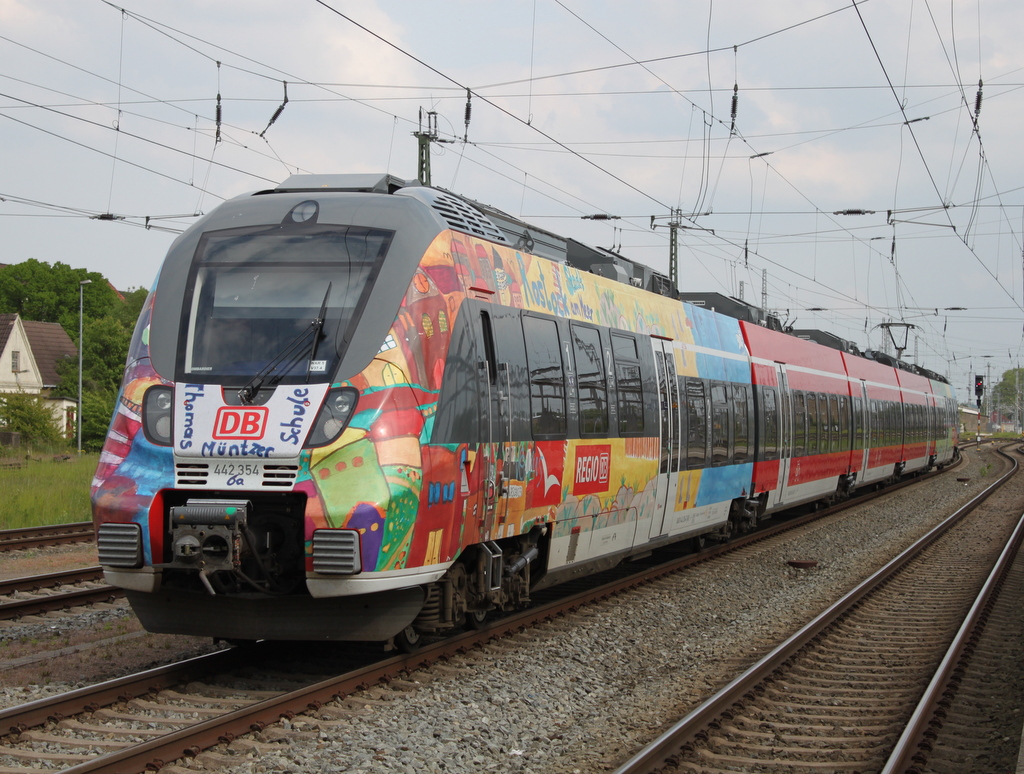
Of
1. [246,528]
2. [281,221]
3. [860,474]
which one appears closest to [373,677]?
[246,528]

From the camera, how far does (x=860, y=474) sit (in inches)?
1017

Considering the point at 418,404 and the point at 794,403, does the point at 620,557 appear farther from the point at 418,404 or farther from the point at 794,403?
the point at 794,403

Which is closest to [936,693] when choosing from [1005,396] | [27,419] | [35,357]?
[27,419]

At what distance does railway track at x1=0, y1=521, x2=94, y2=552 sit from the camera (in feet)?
46.5

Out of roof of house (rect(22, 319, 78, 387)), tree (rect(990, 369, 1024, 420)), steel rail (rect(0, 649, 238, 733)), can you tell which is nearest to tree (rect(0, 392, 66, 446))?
roof of house (rect(22, 319, 78, 387))

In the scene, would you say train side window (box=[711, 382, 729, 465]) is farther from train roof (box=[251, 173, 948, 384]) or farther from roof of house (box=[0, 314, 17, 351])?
roof of house (box=[0, 314, 17, 351])

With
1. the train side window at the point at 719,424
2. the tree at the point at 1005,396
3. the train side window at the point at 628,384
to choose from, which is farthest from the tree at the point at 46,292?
the tree at the point at 1005,396

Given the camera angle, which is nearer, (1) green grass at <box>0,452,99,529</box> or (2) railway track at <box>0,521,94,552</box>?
(2) railway track at <box>0,521,94,552</box>

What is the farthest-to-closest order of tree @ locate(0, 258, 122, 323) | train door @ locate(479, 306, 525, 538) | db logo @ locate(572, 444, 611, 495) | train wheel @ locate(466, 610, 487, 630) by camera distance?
tree @ locate(0, 258, 122, 323), db logo @ locate(572, 444, 611, 495), train wheel @ locate(466, 610, 487, 630), train door @ locate(479, 306, 525, 538)

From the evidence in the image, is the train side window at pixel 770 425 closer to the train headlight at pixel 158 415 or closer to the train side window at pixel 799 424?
the train side window at pixel 799 424

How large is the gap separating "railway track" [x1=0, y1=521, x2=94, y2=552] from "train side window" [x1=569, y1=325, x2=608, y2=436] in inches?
345

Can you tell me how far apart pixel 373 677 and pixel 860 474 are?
21.1m

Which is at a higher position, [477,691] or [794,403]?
[794,403]

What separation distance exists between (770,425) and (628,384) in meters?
6.90
